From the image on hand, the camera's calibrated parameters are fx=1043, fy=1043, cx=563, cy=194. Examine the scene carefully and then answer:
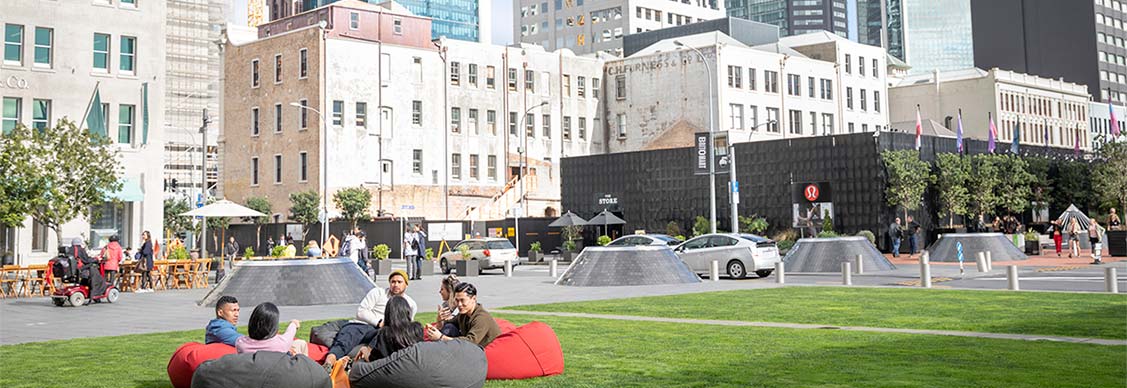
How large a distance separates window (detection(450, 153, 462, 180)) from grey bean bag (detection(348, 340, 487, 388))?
6895 cm

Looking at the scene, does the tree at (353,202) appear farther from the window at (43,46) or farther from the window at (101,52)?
the window at (43,46)

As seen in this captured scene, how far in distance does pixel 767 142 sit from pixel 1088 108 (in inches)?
3501

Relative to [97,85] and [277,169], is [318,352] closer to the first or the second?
[97,85]

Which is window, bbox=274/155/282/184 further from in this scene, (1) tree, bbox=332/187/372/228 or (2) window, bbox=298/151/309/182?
(1) tree, bbox=332/187/372/228

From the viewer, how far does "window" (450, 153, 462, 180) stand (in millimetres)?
78250

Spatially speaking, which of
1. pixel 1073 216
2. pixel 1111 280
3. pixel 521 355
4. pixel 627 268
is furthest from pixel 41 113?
pixel 1073 216

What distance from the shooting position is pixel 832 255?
109ft

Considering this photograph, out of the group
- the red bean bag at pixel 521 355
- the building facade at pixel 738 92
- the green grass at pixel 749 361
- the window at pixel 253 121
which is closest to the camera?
the green grass at pixel 749 361

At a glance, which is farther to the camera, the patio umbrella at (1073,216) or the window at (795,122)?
the window at (795,122)

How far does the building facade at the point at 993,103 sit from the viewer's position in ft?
353

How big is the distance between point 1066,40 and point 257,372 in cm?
15139

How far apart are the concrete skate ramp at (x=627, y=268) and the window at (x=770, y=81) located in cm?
5690

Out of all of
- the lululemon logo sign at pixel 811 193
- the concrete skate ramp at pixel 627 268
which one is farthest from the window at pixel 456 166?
the concrete skate ramp at pixel 627 268

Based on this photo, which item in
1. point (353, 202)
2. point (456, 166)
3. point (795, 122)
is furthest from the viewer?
point (795, 122)
